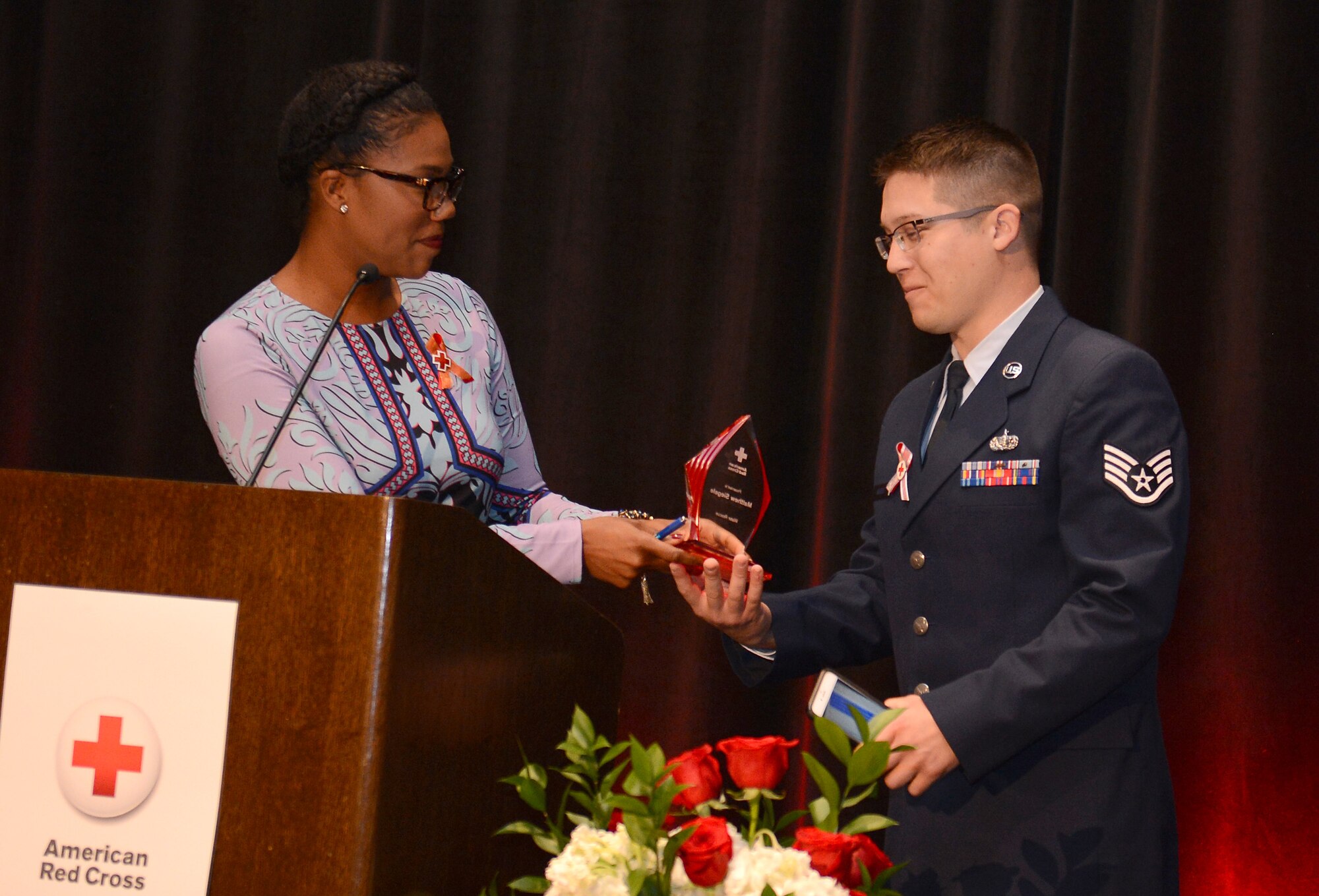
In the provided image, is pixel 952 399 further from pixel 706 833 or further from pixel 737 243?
pixel 706 833

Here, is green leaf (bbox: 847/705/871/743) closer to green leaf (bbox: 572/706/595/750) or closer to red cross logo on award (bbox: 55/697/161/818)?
green leaf (bbox: 572/706/595/750)

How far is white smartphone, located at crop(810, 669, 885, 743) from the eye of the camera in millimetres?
1295

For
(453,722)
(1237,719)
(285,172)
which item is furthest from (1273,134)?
(453,722)

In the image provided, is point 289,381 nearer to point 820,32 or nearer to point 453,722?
point 453,722

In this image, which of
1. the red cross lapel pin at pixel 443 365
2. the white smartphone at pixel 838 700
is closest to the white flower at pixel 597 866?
the white smartphone at pixel 838 700

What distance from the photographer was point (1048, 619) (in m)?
1.62

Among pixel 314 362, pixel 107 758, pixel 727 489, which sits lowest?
pixel 107 758

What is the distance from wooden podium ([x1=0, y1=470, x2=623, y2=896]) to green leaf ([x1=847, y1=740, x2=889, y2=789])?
0.39 metres

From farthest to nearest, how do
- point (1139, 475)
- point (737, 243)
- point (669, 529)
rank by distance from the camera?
point (737, 243) < point (669, 529) < point (1139, 475)

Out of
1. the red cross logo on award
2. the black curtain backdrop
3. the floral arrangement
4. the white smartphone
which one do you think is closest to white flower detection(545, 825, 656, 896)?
the floral arrangement

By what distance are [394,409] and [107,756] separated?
0.91m

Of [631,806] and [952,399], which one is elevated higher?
[952,399]

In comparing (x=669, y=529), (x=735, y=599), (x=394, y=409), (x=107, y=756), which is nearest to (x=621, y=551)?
(x=669, y=529)

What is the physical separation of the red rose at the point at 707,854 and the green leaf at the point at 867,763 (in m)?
0.09
